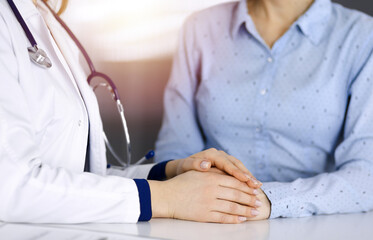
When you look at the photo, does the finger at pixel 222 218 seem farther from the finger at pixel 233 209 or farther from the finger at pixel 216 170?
the finger at pixel 216 170

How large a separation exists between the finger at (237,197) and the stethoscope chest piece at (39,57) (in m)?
0.45

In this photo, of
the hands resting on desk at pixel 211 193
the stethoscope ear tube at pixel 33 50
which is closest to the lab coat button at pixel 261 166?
the hands resting on desk at pixel 211 193

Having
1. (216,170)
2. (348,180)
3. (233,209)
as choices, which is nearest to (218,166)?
(216,170)

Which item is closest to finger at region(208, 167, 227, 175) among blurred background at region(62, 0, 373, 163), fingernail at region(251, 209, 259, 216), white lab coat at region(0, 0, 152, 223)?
fingernail at region(251, 209, 259, 216)

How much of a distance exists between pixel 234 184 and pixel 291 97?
0.47 metres

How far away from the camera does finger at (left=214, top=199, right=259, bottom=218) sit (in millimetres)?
1025

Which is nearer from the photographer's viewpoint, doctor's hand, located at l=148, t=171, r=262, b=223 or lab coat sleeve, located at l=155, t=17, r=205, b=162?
doctor's hand, located at l=148, t=171, r=262, b=223

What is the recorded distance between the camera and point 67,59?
1109 millimetres

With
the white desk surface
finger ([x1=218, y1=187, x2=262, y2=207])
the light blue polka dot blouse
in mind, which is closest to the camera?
the white desk surface

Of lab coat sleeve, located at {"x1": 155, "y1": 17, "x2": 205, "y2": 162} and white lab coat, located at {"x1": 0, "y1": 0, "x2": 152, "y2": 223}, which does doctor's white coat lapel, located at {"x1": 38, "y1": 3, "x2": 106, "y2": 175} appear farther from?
lab coat sleeve, located at {"x1": 155, "y1": 17, "x2": 205, "y2": 162}

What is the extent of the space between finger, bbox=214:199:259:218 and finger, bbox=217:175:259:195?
0.13ft

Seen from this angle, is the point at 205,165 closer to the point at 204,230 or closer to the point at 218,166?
the point at 218,166

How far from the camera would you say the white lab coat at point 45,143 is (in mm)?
848

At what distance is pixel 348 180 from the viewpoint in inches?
49.2
